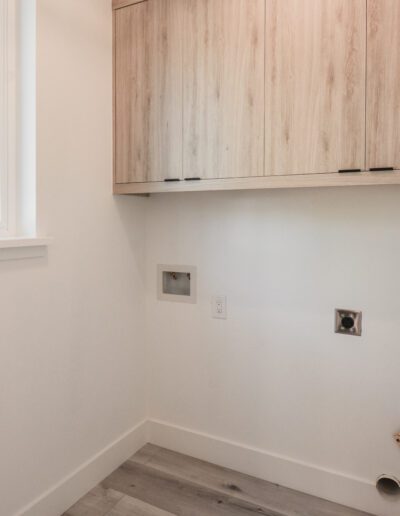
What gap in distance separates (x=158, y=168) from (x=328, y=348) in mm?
1125

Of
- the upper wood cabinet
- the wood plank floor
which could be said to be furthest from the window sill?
the wood plank floor

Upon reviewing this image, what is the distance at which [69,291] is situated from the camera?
177 centimetres

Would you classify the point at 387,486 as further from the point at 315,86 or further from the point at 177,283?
the point at 315,86

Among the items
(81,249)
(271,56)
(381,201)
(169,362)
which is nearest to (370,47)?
(271,56)

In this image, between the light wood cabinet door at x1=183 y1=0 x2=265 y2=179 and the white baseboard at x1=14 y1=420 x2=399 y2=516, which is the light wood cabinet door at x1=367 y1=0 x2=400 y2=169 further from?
the white baseboard at x1=14 y1=420 x2=399 y2=516

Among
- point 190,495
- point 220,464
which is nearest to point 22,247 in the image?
point 190,495

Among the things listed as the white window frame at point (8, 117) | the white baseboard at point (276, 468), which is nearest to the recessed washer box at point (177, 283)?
the white baseboard at point (276, 468)

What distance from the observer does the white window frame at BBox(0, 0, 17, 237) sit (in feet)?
5.08

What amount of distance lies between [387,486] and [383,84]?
1.62 metres

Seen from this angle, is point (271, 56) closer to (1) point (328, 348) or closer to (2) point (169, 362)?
(1) point (328, 348)

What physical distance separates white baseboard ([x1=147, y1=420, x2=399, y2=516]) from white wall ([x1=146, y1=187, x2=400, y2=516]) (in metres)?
0.02

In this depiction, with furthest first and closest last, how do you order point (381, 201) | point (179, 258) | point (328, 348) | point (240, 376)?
point (179, 258), point (240, 376), point (328, 348), point (381, 201)

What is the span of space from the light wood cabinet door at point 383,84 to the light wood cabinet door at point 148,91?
2.58ft

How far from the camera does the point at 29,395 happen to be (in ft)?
5.20
